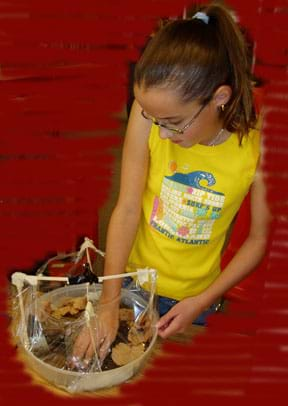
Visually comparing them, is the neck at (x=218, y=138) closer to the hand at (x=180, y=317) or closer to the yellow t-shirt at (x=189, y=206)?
the yellow t-shirt at (x=189, y=206)

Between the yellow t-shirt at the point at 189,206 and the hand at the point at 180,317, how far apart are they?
0.09 meters

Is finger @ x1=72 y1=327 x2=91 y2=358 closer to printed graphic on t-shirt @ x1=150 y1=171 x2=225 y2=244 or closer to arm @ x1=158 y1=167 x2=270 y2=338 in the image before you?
arm @ x1=158 y1=167 x2=270 y2=338

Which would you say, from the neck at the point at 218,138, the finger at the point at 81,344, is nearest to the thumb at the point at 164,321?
the finger at the point at 81,344

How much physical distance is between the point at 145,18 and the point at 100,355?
22.7 inches

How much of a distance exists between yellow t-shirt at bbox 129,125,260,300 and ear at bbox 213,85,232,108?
100 mm

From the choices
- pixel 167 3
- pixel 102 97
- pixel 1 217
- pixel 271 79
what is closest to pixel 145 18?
pixel 167 3

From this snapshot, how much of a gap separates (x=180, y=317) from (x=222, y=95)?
1.23 feet

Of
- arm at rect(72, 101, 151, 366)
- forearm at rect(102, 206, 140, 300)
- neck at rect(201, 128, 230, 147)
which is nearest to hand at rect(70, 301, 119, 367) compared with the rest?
arm at rect(72, 101, 151, 366)

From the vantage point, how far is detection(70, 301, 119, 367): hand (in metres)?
0.66

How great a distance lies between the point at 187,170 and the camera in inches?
31.0

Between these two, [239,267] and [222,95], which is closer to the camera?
[222,95]

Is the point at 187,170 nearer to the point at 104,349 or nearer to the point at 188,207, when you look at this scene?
the point at 188,207

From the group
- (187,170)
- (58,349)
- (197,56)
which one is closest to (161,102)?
(197,56)

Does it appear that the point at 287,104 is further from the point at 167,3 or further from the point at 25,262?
the point at 25,262
